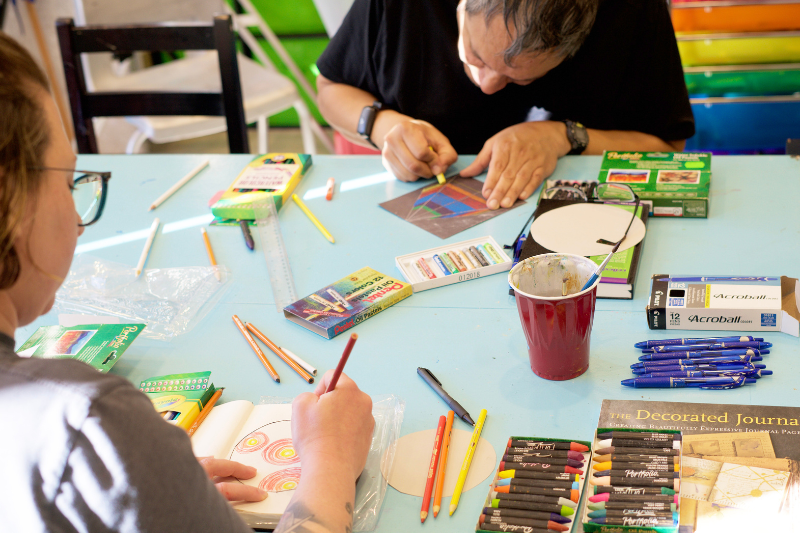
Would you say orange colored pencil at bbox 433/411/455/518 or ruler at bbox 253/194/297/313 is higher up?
orange colored pencil at bbox 433/411/455/518

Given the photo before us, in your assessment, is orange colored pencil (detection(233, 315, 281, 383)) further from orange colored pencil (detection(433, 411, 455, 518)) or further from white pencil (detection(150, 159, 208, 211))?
white pencil (detection(150, 159, 208, 211))

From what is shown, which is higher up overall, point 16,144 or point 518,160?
point 16,144

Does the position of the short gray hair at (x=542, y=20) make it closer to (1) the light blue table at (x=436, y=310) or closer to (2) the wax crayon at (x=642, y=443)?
(1) the light blue table at (x=436, y=310)

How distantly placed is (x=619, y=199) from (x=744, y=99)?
1.61 metres

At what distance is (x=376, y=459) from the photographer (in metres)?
0.71

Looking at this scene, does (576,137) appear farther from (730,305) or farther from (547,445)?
(547,445)

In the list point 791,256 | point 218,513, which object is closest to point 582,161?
point 791,256

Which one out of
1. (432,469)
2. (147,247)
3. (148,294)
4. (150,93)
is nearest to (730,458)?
(432,469)

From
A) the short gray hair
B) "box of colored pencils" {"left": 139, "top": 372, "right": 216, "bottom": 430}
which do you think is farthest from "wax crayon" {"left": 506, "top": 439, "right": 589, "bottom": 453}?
the short gray hair

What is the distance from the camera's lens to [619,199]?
1.14 m

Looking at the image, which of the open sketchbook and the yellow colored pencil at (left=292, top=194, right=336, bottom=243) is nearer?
the open sketchbook

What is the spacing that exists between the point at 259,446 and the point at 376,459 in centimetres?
13

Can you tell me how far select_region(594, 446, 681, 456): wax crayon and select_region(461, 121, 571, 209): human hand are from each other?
2.07ft

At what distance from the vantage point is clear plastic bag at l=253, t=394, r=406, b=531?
643mm
